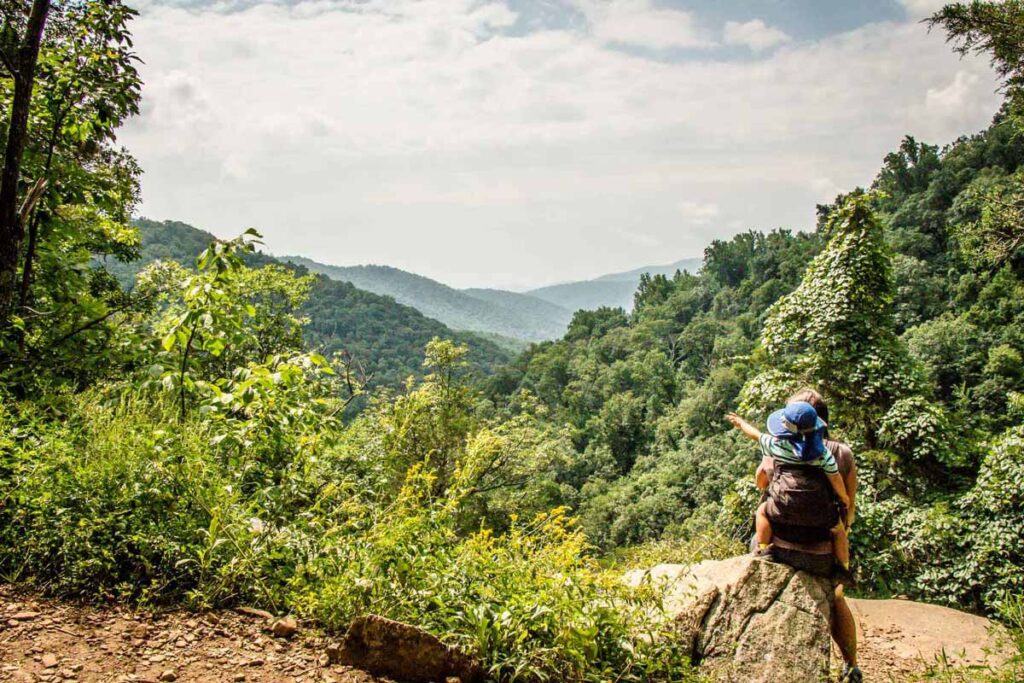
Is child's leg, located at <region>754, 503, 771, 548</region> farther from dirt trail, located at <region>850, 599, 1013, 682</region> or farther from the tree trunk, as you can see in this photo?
the tree trunk

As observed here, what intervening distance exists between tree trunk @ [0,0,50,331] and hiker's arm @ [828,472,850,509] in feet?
15.7

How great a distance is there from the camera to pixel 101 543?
2.83 m

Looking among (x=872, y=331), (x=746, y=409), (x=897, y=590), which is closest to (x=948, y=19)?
(x=872, y=331)

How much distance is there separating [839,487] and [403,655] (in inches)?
106

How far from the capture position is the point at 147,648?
2.50m

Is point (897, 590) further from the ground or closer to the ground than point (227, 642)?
closer to the ground

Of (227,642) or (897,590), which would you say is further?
(897,590)

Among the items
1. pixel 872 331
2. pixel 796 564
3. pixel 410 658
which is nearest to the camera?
pixel 410 658

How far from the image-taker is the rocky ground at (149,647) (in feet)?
7.63

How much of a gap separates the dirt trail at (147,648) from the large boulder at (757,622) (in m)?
0.78

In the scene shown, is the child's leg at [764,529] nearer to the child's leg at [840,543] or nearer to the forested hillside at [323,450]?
the child's leg at [840,543]

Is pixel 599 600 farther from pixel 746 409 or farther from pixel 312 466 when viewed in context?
pixel 746 409

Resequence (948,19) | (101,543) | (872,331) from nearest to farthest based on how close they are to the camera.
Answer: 1. (101,543)
2. (872,331)
3. (948,19)

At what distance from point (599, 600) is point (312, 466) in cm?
174
